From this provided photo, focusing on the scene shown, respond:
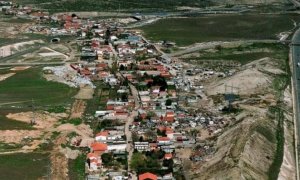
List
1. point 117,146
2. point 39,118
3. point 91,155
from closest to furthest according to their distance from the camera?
point 91,155 < point 117,146 < point 39,118

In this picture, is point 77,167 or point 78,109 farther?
point 78,109

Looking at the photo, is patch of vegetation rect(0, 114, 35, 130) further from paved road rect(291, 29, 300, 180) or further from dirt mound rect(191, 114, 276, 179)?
paved road rect(291, 29, 300, 180)

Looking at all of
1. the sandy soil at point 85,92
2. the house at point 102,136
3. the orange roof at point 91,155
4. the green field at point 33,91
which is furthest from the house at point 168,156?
the sandy soil at point 85,92

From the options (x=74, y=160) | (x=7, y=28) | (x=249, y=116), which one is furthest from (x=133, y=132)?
(x=7, y=28)

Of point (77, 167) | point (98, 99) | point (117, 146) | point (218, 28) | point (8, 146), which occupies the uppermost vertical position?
point (218, 28)

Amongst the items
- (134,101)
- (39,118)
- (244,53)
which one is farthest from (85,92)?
(244,53)

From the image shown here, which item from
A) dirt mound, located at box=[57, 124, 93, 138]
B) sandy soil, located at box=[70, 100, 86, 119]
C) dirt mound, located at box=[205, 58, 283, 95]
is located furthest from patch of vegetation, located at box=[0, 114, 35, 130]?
dirt mound, located at box=[205, 58, 283, 95]

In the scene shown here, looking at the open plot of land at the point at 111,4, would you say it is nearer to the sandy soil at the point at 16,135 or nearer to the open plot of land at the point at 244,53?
the open plot of land at the point at 244,53

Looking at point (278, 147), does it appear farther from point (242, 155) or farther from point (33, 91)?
point (33, 91)
